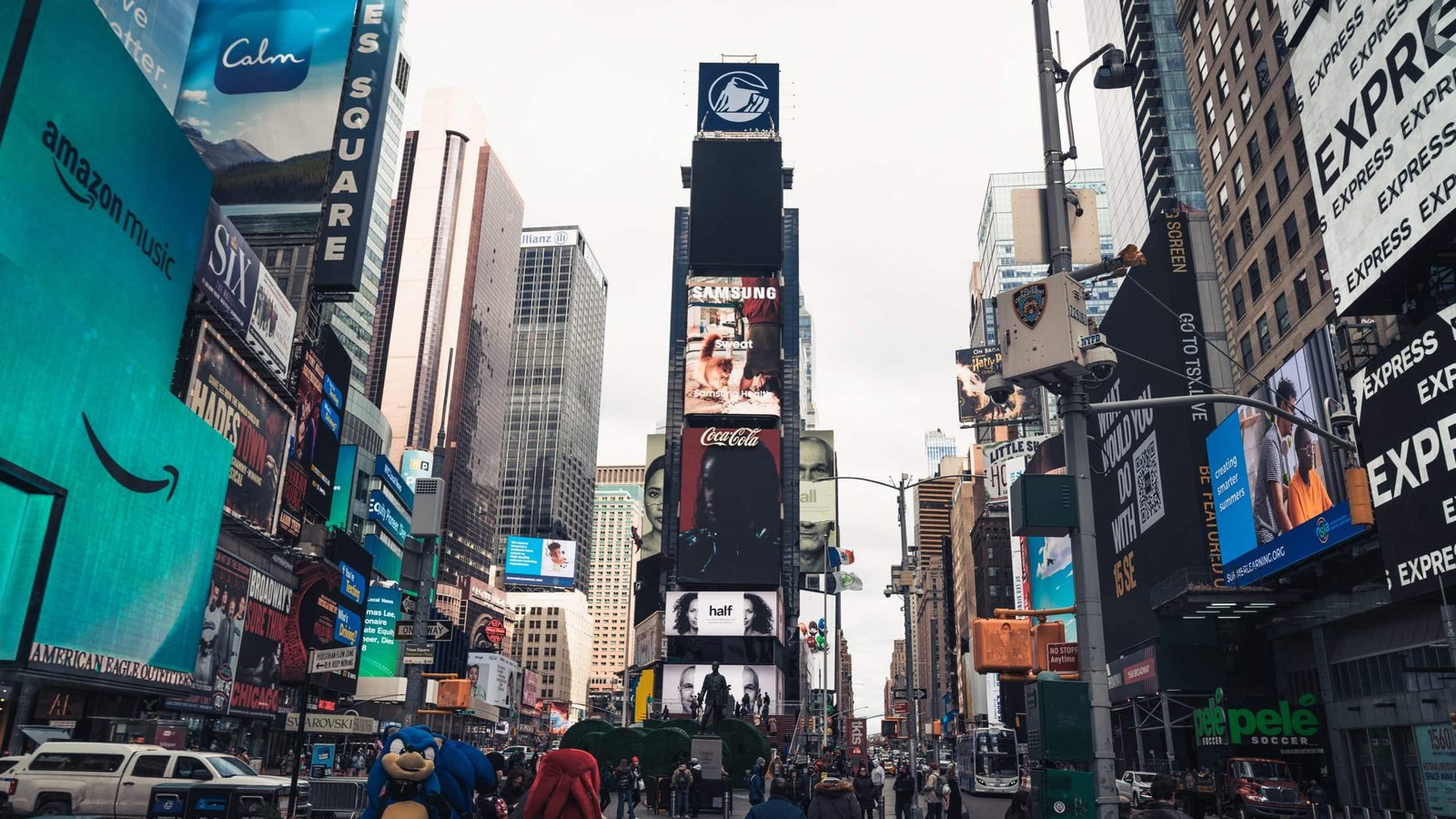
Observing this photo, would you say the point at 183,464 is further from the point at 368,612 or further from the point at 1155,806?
the point at 368,612

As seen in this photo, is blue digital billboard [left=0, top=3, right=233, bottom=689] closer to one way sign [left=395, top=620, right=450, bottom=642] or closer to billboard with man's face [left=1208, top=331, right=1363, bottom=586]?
one way sign [left=395, top=620, right=450, bottom=642]

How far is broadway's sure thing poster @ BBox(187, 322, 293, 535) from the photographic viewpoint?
42188mm

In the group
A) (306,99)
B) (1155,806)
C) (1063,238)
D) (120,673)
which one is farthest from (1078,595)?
(306,99)

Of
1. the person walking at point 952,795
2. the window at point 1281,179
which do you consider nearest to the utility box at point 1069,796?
the person walking at point 952,795

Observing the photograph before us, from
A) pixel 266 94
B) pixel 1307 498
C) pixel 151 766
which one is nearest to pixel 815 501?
pixel 266 94

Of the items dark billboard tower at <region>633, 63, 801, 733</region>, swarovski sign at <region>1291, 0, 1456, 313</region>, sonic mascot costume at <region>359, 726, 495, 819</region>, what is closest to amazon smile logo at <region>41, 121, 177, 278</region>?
sonic mascot costume at <region>359, 726, 495, 819</region>

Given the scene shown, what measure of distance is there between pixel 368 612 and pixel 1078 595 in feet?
316

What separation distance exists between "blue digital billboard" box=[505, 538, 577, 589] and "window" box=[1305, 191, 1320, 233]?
153231 millimetres

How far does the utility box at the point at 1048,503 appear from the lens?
36.9 feet

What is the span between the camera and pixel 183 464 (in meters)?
34.8

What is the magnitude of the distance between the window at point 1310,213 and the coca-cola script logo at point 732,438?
62891 millimetres

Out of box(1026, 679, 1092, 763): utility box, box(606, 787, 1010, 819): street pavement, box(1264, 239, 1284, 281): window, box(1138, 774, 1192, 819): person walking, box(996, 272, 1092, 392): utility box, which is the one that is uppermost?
box(1264, 239, 1284, 281): window

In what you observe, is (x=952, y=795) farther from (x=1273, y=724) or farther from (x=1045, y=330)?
(x=1273, y=724)

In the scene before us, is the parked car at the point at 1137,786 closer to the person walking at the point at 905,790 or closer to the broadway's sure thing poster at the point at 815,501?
the person walking at the point at 905,790
